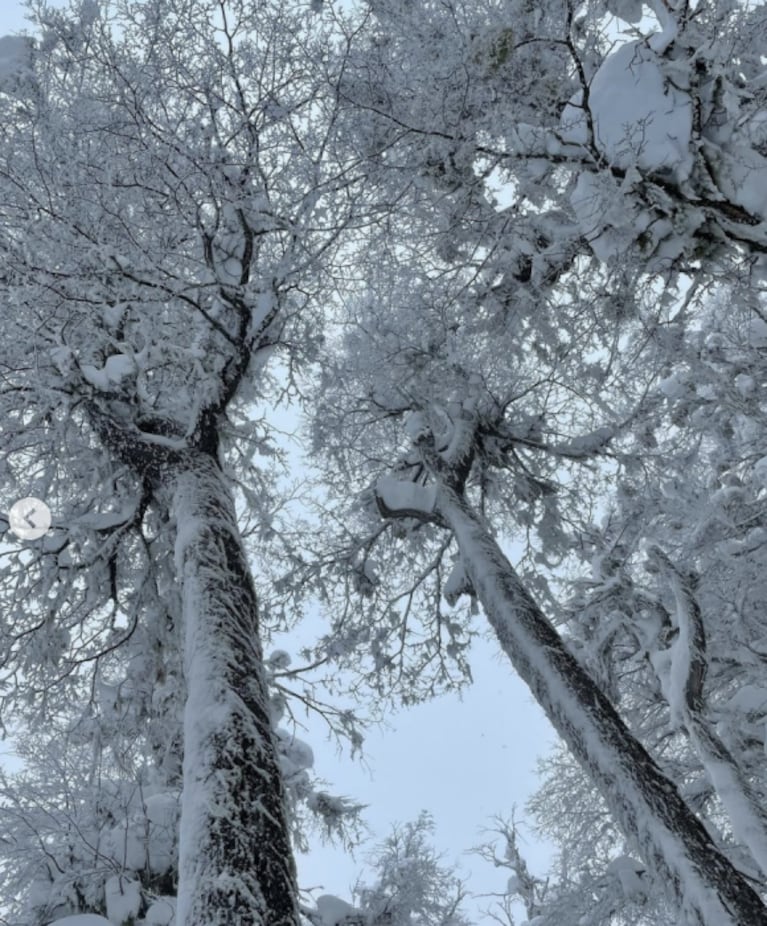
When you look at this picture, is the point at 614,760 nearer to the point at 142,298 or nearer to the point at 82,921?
the point at 82,921

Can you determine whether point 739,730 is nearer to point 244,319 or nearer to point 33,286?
point 244,319

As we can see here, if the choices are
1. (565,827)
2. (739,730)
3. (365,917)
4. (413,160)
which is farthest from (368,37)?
(565,827)

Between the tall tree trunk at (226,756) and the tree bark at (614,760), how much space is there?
2.49m

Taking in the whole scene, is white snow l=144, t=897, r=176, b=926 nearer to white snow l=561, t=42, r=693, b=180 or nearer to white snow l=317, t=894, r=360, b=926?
white snow l=317, t=894, r=360, b=926

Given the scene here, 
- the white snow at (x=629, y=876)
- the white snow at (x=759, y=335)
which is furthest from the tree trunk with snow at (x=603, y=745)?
the white snow at (x=759, y=335)

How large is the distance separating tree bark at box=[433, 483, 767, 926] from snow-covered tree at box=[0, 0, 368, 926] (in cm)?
249

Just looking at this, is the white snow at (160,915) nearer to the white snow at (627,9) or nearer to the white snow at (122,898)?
the white snow at (122,898)

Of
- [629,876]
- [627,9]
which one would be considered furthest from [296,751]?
[627,9]

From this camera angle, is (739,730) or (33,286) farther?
(739,730)

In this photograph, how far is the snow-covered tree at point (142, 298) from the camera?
19.8 feet

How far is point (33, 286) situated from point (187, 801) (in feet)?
14.0

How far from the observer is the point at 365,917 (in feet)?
23.6

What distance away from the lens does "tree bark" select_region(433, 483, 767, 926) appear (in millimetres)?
4383

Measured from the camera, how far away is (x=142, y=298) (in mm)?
6312
